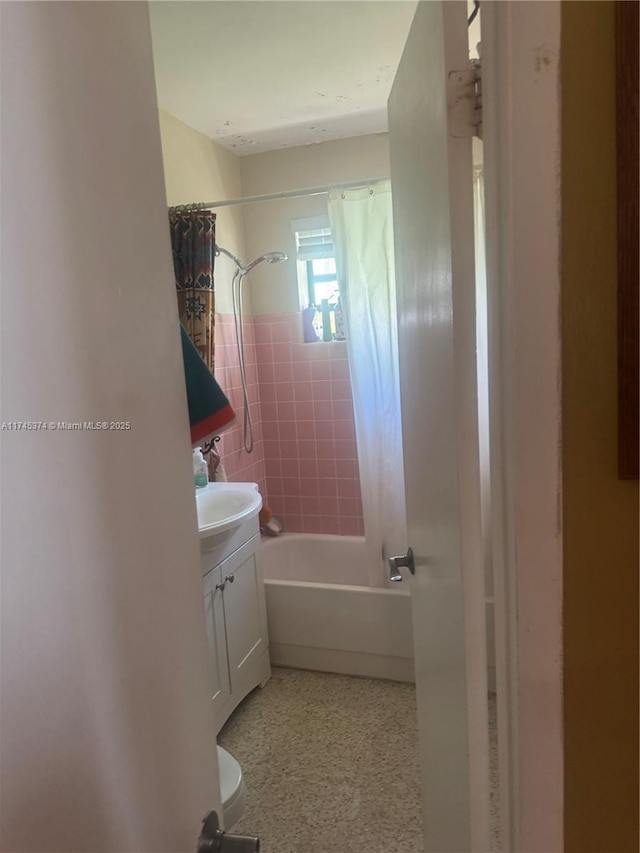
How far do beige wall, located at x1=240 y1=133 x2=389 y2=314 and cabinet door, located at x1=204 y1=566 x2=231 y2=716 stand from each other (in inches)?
64.0

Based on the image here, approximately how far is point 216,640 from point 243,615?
22cm

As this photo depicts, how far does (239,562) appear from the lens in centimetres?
212

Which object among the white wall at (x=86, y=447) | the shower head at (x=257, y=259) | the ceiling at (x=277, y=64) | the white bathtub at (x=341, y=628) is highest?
the ceiling at (x=277, y=64)

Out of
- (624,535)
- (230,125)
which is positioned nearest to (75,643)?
(624,535)

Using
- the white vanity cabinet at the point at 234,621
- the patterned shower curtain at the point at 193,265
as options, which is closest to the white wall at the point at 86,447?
the white vanity cabinet at the point at 234,621

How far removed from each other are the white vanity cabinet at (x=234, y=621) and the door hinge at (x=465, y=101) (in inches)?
57.3

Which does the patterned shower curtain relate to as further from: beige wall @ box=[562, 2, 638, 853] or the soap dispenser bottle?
beige wall @ box=[562, 2, 638, 853]

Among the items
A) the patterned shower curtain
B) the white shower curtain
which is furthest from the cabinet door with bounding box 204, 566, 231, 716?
the patterned shower curtain

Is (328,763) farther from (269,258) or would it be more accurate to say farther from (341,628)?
(269,258)

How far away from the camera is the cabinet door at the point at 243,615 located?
204 cm

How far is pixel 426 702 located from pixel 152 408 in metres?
1.00

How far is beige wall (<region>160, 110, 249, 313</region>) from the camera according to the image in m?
2.30

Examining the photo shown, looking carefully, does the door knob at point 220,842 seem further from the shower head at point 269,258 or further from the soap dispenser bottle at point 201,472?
the shower head at point 269,258

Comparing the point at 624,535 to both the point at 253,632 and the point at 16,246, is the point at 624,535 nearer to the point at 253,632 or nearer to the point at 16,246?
the point at 16,246
